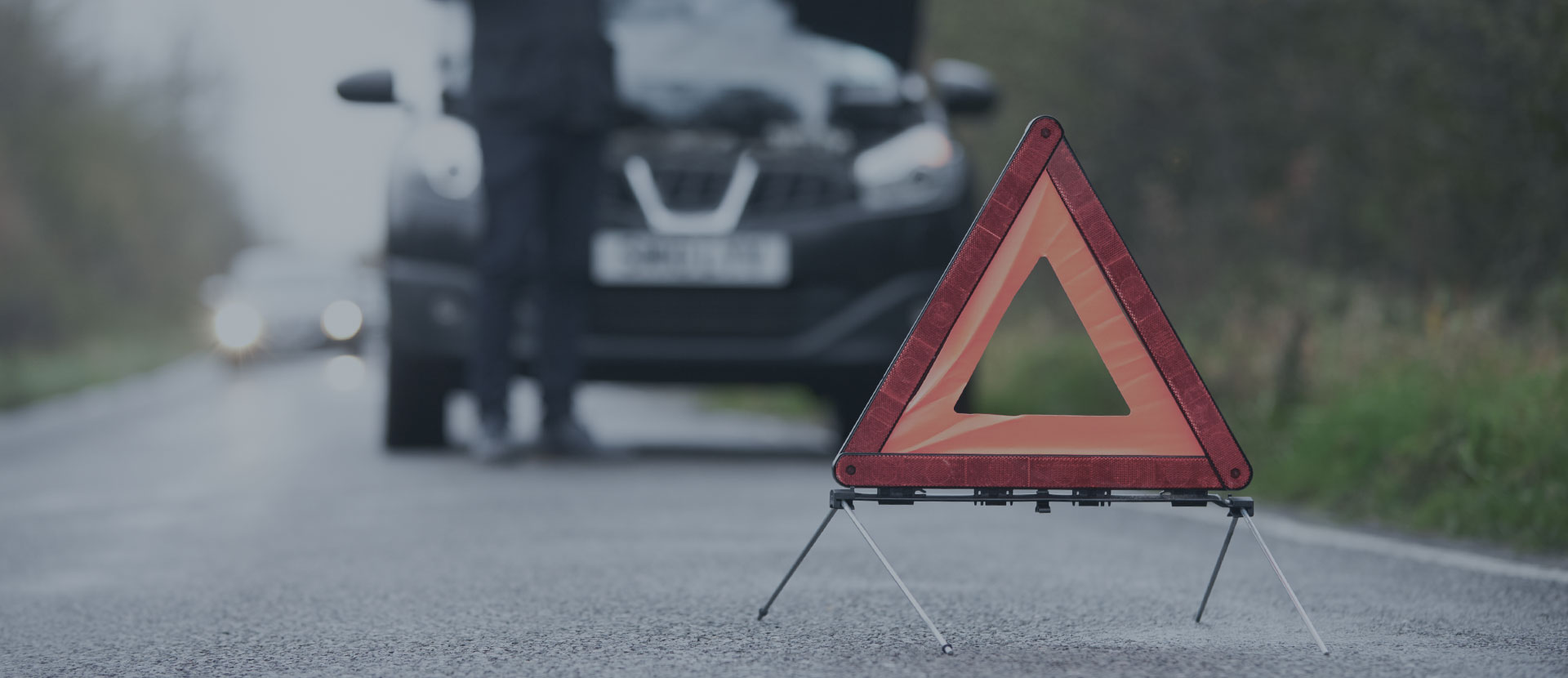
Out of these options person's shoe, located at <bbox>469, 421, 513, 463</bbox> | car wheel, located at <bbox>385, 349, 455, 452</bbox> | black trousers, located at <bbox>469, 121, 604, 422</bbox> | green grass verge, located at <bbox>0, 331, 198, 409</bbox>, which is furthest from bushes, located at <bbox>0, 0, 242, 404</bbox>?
black trousers, located at <bbox>469, 121, 604, 422</bbox>

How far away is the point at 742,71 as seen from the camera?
821 cm

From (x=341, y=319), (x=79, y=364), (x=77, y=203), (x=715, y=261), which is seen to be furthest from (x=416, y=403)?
(x=77, y=203)

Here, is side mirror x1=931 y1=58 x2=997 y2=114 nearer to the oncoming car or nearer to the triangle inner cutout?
the triangle inner cutout

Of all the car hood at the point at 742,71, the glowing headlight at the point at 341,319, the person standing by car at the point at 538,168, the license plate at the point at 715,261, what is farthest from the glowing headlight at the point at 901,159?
the glowing headlight at the point at 341,319

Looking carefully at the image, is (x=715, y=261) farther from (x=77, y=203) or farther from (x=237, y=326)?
(x=77, y=203)

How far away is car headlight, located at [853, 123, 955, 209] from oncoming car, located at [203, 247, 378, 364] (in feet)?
66.1

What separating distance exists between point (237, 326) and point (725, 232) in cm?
1926

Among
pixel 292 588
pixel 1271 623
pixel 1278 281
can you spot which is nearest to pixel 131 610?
pixel 292 588

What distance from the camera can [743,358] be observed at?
25.1 ft

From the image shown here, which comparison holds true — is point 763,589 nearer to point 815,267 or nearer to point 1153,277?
point 815,267

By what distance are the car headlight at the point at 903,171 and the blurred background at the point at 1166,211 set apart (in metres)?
0.01

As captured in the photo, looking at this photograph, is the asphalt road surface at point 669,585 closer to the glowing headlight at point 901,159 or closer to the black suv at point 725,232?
the black suv at point 725,232

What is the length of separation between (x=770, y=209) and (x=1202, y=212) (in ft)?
22.4

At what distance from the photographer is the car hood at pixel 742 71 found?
8031 mm
